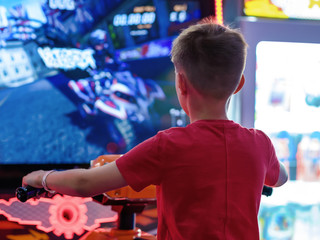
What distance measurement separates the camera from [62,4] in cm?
212

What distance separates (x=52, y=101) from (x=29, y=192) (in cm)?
105

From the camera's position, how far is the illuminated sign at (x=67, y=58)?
2.10 metres

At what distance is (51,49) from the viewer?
2.10 metres

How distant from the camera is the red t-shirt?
94 cm

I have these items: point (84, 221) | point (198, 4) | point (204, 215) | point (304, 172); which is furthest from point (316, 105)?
point (204, 215)

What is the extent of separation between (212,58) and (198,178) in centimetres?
29

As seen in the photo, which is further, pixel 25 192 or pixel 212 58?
pixel 25 192

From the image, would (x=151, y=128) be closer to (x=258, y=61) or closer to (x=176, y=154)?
(x=258, y=61)

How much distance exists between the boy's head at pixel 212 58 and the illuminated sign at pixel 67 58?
1.20 metres

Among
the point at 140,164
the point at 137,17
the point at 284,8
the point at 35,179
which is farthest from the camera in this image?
the point at 284,8

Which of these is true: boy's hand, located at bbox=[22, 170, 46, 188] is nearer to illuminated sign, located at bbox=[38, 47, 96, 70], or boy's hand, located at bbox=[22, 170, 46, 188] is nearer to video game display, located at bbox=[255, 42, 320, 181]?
illuminated sign, located at bbox=[38, 47, 96, 70]

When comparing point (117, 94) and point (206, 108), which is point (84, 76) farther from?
point (206, 108)

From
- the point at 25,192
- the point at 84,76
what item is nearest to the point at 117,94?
the point at 84,76

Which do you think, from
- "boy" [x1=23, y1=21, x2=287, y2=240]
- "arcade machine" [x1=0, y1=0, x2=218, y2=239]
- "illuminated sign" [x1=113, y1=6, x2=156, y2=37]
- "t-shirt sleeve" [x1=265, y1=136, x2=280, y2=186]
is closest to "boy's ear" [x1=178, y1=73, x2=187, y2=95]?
"boy" [x1=23, y1=21, x2=287, y2=240]
